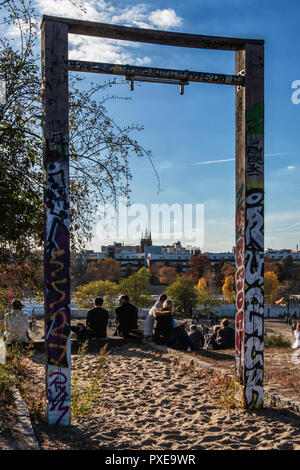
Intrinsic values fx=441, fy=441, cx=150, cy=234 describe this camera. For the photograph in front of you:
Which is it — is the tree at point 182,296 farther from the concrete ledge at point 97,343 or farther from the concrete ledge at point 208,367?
the concrete ledge at point 208,367

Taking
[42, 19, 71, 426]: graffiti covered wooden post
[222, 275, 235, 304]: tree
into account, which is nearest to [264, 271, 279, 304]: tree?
[222, 275, 235, 304]: tree

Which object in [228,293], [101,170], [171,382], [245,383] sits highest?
[101,170]

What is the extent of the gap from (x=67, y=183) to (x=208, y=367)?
4.62 meters

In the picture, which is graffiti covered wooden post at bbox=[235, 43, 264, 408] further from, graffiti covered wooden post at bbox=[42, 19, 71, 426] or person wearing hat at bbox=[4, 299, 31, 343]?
person wearing hat at bbox=[4, 299, 31, 343]

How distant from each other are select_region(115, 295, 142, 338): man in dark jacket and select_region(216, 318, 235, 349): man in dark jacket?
2057 mm

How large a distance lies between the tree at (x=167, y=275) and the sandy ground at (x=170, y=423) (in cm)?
8593

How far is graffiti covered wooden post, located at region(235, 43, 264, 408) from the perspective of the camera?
5914 mm

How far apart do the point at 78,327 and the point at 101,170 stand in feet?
17.4

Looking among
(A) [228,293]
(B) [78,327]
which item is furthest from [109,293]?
(B) [78,327]

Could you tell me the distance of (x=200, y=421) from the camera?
5.55 meters

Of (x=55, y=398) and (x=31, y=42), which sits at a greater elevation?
(x=31, y=42)

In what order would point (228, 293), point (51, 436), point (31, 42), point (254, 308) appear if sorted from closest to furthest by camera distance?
point (51, 436)
point (254, 308)
point (31, 42)
point (228, 293)

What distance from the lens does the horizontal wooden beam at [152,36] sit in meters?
5.43
